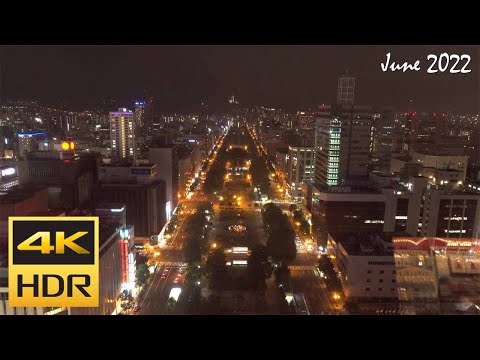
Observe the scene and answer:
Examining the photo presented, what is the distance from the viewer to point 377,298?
4395mm

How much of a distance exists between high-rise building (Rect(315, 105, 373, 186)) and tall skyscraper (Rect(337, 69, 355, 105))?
0.63ft

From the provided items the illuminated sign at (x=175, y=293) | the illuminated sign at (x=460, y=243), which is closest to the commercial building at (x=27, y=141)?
the illuminated sign at (x=175, y=293)

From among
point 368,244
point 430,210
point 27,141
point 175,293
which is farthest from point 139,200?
point 27,141

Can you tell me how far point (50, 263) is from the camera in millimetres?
1381

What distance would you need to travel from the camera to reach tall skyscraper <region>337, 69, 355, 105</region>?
8.34 m

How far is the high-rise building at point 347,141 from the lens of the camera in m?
8.25

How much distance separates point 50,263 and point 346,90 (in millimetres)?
7948

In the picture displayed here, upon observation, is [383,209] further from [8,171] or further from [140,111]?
[140,111]

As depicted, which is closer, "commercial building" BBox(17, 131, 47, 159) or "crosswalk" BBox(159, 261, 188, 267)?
"crosswalk" BBox(159, 261, 188, 267)

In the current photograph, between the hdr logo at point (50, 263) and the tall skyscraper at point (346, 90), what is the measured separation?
301 inches

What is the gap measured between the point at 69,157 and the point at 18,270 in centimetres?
621

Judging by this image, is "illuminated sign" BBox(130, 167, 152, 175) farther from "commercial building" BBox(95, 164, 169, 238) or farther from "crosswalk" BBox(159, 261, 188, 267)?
Answer: "crosswalk" BBox(159, 261, 188, 267)

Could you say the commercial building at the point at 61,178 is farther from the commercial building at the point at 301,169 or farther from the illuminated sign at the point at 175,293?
the commercial building at the point at 301,169

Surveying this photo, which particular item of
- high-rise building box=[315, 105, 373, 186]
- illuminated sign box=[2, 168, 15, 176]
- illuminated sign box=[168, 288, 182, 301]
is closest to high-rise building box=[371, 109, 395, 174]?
high-rise building box=[315, 105, 373, 186]
